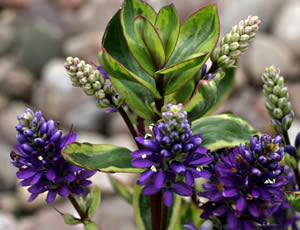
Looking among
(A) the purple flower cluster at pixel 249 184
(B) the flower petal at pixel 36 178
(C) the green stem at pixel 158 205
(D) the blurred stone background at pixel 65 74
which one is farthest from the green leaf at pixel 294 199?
(D) the blurred stone background at pixel 65 74

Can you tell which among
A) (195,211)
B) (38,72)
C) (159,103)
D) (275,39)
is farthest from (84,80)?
(38,72)

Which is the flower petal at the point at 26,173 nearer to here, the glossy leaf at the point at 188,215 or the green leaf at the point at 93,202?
the green leaf at the point at 93,202

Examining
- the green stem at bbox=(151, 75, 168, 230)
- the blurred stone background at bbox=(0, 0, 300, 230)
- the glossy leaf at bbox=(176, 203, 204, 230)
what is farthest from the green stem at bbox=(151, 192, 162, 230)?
the blurred stone background at bbox=(0, 0, 300, 230)

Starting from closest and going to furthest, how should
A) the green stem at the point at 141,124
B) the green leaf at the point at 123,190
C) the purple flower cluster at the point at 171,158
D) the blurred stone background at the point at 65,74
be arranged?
the purple flower cluster at the point at 171,158
the green stem at the point at 141,124
the green leaf at the point at 123,190
the blurred stone background at the point at 65,74

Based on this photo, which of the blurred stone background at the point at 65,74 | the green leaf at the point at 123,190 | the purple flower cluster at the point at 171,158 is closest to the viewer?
the purple flower cluster at the point at 171,158

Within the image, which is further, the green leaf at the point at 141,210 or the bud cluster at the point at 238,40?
the green leaf at the point at 141,210

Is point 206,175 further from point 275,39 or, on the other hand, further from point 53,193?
point 275,39

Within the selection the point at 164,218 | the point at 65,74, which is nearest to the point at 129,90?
the point at 164,218
